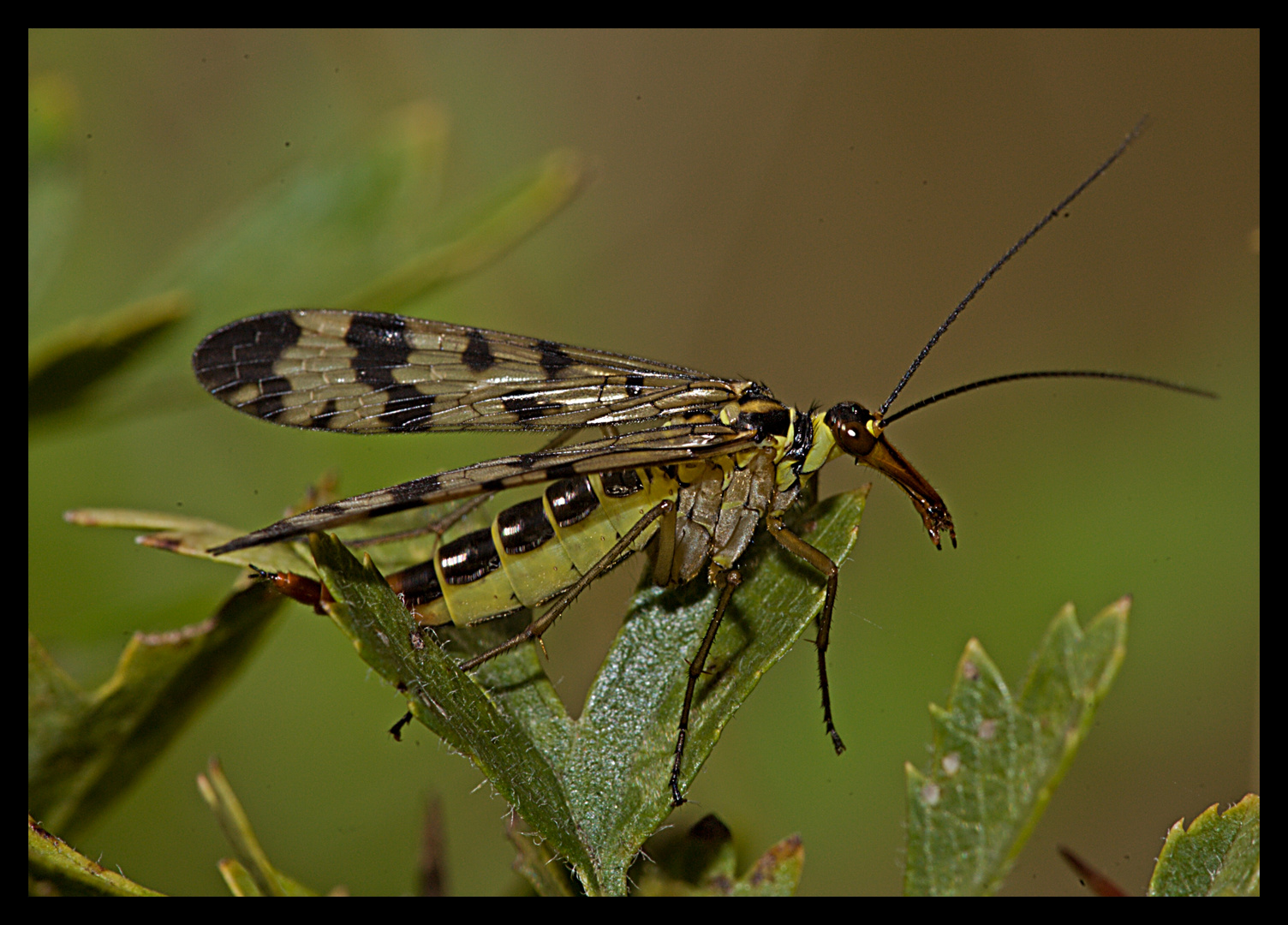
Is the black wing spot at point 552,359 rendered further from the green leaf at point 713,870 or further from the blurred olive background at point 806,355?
the green leaf at point 713,870

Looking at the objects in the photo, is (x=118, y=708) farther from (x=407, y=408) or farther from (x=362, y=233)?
(x=362, y=233)

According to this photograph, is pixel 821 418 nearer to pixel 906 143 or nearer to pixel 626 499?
pixel 626 499

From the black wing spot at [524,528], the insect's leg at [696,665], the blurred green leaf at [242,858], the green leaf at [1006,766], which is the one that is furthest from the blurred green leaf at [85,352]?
the green leaf at [1006,766]

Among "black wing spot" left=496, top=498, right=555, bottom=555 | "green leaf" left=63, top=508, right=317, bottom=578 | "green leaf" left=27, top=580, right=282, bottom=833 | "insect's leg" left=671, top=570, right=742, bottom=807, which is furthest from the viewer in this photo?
"black wing spot" left=496, top=498, right=555, bottom=555

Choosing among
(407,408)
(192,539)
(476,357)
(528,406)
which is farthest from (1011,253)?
(192,539)

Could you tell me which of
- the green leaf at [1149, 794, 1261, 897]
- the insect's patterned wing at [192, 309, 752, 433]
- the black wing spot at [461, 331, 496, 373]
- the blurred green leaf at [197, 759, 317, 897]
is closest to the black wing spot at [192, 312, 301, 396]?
the insect's patterned wing at [192, 309, 752, 433]

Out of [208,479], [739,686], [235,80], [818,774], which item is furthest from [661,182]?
[739,686]

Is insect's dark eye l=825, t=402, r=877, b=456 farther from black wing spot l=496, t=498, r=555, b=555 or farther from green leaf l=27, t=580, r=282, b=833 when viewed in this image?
green leaf l=27, t=580, r=282, b=833
